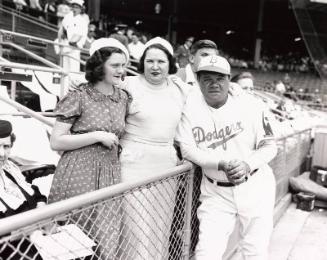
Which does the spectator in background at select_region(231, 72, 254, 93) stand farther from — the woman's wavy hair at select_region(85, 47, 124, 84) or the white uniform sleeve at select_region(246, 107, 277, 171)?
the woman's wavy hair at select_region(85, 47, 124, 84)

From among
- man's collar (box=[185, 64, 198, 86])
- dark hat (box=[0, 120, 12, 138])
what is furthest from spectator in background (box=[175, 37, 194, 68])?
dark hat (box=[0, 120, 12, 138])

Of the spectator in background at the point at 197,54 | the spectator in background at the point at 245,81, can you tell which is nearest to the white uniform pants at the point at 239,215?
the spectator in background at the point at 197,54

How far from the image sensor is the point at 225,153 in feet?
8.84

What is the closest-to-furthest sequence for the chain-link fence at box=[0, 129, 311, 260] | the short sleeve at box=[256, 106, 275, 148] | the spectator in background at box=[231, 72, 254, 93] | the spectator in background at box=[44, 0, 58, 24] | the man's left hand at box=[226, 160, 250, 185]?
the chain-link fence at box=[0, 129, 311, 260] → the man's left hand at box=[226, 160, 250, 185] → the short sleeve at box=[256, 106, 275, 148] → the spectator in background at box=[231, 72, 254, 93] → the spectator in background at box=[44, 0, 58, 24]

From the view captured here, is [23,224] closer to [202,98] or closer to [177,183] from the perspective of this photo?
[177,183]

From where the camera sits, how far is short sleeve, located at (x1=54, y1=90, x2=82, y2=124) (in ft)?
7.91

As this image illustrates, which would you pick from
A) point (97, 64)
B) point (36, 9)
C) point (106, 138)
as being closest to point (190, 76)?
point (97, 64)

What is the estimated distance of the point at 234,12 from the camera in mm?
31172

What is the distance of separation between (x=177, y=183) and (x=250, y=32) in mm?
29795

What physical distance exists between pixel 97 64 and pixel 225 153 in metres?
0.89

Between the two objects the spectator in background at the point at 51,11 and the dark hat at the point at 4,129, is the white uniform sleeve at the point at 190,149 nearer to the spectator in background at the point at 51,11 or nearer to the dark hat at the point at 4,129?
the dark hat at the point at 4,129

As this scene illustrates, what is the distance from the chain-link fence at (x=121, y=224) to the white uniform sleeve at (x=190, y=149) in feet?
0.26

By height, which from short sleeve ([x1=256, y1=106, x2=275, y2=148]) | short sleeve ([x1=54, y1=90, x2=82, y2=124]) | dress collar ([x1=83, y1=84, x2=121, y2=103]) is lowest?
short sleeve ([x1=256, y1=106, x2=275, y2=148])

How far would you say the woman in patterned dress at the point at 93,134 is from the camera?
240cm
